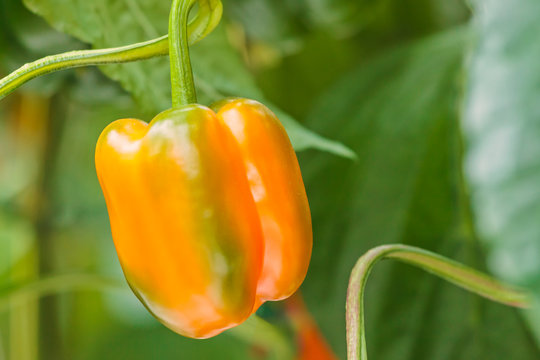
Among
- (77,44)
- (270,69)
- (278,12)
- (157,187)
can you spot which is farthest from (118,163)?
(270,69)

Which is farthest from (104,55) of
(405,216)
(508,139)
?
(405,216)

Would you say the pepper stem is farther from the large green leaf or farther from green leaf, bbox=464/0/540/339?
the large green leaf

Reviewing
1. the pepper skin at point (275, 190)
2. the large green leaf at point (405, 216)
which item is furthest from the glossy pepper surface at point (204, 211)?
the large green leaf at point (405, 216)

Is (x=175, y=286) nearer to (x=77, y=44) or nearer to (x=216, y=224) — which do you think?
(x=216, y=224)

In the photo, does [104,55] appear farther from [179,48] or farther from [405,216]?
[405,216]

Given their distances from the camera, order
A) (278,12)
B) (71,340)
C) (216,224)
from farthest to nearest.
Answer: (71,340), (278,12), (216,224)

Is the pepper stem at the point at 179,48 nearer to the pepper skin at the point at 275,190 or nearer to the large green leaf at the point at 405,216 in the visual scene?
the pepper skin at the point at 275,190
